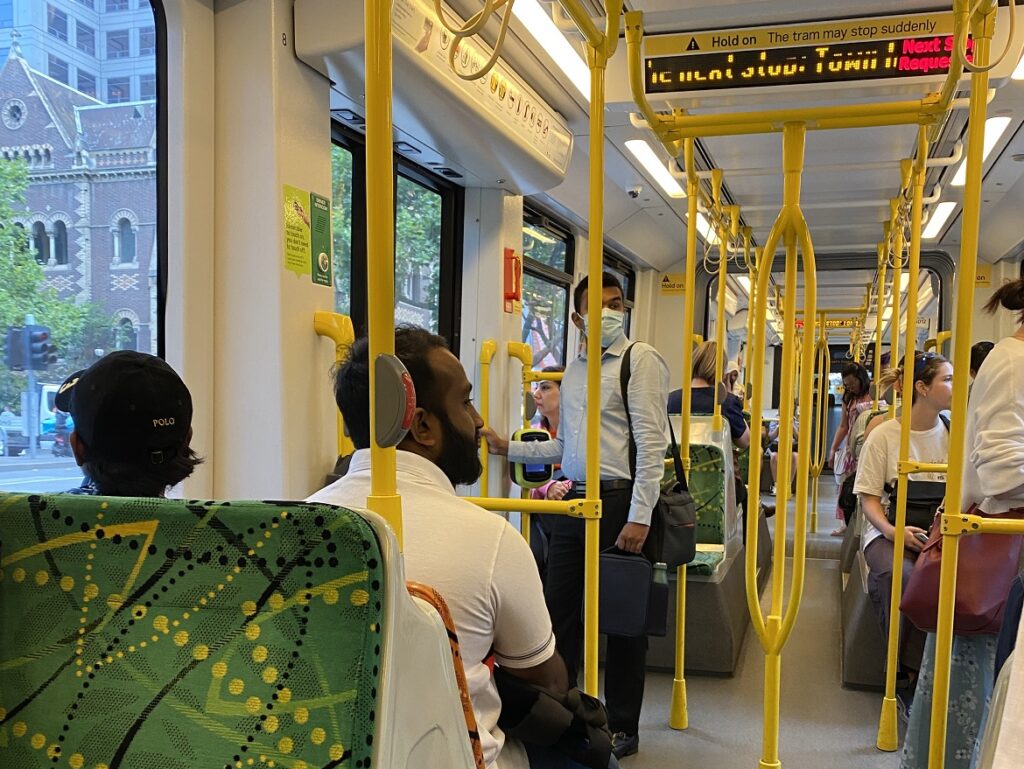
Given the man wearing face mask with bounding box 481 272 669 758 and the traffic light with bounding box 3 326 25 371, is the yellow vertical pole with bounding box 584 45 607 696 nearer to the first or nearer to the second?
the man wearing face mask with bounding box 481 272 669 758

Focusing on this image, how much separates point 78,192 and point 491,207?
99.5 inches

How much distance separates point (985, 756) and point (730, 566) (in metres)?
3.16

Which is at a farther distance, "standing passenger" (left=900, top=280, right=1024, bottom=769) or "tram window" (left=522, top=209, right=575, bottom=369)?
"tram window" (left=522, top=209, right=575, bottom=369)

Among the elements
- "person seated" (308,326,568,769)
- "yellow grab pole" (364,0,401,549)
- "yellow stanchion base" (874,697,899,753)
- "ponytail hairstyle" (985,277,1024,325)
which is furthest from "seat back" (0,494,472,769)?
"yellow stanchion base" (874,697,899,753)

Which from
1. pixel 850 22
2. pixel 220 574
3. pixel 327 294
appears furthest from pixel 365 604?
pixel 850 22

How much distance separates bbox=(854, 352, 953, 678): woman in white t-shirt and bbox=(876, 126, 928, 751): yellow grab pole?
1.52 feet

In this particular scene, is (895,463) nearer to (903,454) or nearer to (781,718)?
(903,454)

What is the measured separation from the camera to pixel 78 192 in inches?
93.7

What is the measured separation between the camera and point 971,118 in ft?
6.31

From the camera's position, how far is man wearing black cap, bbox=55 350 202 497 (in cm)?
157

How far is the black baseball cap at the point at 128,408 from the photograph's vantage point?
1564mm

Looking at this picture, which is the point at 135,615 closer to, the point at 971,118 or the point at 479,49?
the point at 971,118

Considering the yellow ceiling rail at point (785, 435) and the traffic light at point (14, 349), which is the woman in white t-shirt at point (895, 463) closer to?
the yellow ceiling rail at point (785, 435)

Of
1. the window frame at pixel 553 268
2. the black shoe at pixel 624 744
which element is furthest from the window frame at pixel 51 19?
the window frame at pixel 553 268
